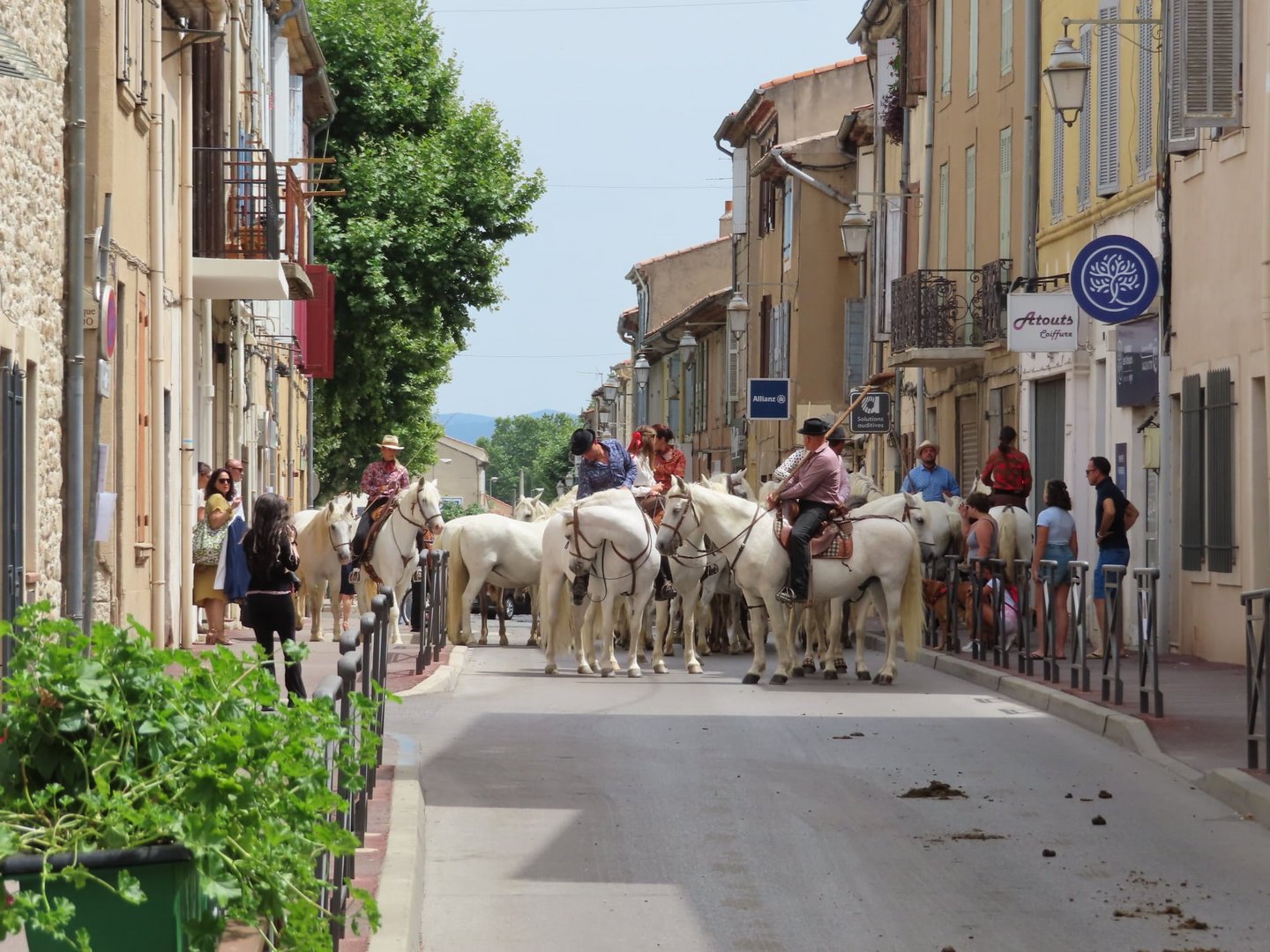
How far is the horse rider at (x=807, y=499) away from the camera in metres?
18.2

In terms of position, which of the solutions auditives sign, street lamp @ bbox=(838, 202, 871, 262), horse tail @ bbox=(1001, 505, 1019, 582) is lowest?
horse tail @ bbox=(1001, 505, 1019, 582)

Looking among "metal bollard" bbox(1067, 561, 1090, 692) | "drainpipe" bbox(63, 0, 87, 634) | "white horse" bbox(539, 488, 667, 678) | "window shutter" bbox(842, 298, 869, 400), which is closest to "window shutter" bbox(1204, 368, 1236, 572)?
"metal bollard" bbox(1067, 561, 1090, 692)

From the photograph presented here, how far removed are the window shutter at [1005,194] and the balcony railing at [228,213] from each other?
1034 centimetres

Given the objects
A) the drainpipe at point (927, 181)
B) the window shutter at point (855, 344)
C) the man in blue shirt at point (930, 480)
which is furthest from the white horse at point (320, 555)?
the window shutter at point (855, 344)

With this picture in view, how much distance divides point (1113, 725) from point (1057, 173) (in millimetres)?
14412

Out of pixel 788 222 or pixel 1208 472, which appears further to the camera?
pixel 788 222

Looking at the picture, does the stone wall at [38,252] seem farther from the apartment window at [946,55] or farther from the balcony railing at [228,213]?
the apartment window at [946,55]

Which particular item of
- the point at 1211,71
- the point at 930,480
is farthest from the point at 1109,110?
the point at 1211,71

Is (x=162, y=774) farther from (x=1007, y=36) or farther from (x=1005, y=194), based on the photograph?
(x=1007, y=36)

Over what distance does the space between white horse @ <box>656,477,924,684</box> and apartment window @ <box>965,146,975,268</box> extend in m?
14.0

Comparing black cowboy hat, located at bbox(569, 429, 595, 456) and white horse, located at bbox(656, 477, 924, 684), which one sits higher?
black cowboy hat, located at bbox(569, 429, 595, 456)

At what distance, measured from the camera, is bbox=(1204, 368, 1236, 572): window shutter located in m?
20.1

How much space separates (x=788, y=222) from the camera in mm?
49375

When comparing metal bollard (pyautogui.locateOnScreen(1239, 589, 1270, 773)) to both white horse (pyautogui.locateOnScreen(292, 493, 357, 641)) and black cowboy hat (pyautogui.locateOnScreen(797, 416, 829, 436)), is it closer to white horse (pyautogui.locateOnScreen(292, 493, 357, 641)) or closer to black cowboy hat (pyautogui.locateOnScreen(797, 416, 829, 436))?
black cowboy hat (pyautogui.locateOnScreen(797, 416, 829, 436))
